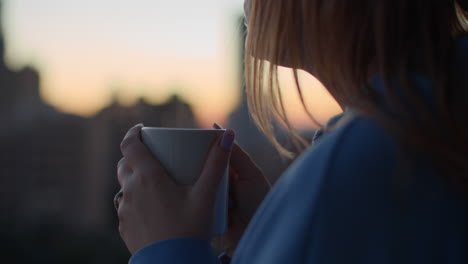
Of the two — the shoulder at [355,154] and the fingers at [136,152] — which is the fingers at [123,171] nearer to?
the fingers at [136,152]

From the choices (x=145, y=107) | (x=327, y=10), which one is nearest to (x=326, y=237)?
(x=327, y=10)

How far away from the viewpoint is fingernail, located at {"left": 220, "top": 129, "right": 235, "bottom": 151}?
1.36 ft

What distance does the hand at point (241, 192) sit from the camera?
1.74 feet

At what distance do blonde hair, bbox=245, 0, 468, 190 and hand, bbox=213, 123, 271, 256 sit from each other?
0.46 feet

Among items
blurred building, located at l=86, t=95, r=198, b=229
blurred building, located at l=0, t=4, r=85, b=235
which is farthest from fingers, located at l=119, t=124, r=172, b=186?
blurred building, located at l=0, t=4, r=85, b=235

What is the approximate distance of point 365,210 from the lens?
24 cm

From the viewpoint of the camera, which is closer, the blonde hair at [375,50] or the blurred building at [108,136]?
the blonde hair at [375,50]

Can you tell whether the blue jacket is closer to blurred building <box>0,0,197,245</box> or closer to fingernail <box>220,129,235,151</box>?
fingernail <box>220,129,235,151</box>

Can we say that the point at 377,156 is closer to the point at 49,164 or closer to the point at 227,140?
the point at 227,140

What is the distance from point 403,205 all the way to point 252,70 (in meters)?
0.25

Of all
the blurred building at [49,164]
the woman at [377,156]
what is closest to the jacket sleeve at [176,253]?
the woman at [377,156]

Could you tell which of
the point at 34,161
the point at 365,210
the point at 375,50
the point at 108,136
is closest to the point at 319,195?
the point at 365,210

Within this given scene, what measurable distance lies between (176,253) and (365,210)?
172 millimetres

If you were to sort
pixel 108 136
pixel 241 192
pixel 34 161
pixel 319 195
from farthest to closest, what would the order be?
1. pixel 34 161
2. pixel 108 136
3. pixel 241 192
4. pixel 319 195
